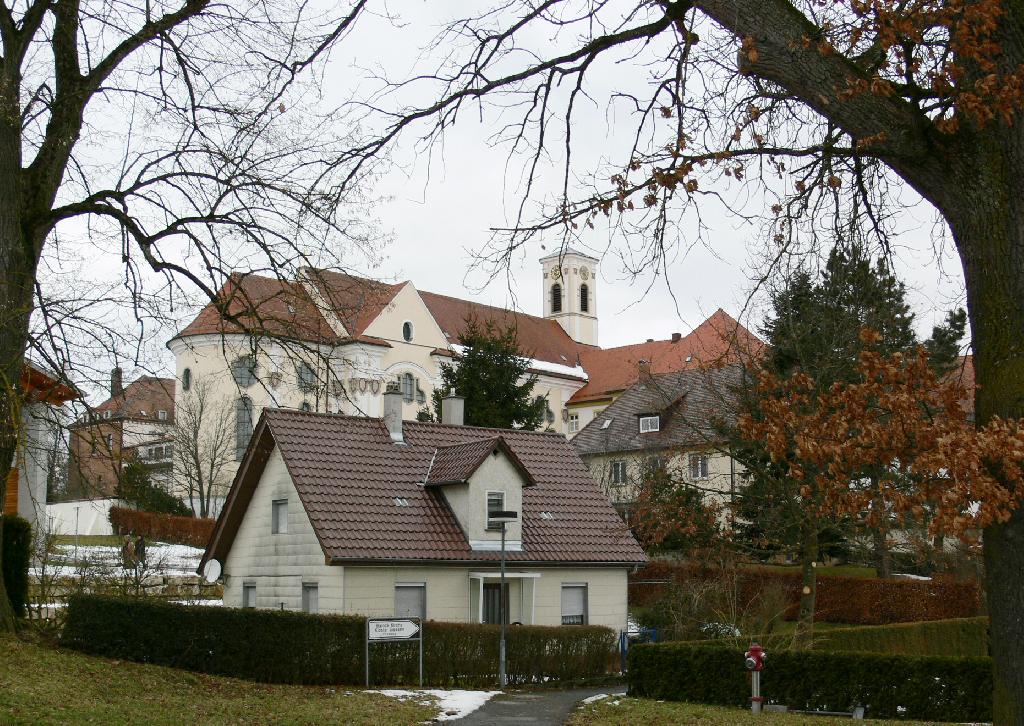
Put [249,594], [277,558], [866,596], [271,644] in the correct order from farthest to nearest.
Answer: [866,596], [249,594], [277,558], [271,644]

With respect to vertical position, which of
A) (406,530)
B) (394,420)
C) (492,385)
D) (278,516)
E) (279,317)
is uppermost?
(492,385)

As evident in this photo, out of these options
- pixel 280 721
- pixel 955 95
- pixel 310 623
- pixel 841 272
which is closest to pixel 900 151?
pixel 955 95

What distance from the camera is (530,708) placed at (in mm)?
18344

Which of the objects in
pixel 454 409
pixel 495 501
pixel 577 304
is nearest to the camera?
pixel 495 501

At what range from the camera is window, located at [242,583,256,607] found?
91.9 ft

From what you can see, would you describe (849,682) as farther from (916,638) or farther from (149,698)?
(916,638)

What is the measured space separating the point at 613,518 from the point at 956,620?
9468 millimetres

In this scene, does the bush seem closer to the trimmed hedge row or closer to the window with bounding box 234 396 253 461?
the trimmed hedge row

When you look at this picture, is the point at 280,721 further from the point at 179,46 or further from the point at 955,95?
the point at 955,95

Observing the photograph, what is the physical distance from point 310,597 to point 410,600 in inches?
87.4

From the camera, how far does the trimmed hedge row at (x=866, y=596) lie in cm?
3569

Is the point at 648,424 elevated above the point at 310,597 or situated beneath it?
elevated above

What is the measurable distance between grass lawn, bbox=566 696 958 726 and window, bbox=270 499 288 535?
10746 millimetres

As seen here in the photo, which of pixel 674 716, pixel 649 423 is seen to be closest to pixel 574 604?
pixel 674 716
